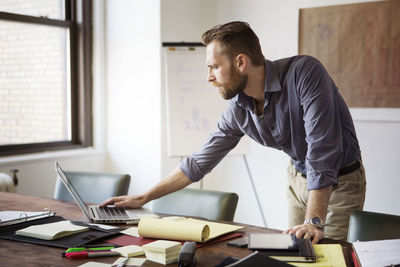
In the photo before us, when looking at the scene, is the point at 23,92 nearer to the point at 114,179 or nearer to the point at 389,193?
the point at 114,179

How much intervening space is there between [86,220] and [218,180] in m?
2.58

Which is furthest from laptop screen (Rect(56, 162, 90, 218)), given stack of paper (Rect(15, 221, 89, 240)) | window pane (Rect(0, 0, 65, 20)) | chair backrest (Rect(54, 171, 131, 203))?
window pane (Rect(0, 0, 65, 20))

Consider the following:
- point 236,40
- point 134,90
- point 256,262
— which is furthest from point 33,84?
point 256,262

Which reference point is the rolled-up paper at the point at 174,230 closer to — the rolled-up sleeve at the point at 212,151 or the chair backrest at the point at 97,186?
the rolled-up sleeve at the point at 212,151

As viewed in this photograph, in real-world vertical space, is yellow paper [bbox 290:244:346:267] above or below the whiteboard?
below

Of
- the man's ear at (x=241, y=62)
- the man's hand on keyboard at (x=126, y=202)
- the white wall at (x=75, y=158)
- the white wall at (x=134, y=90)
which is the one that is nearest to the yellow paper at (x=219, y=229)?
the man's hand on keyboard at (x=126, y=202)

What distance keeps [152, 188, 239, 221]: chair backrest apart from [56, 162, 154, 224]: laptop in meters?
0.23

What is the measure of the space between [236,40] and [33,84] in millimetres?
2696

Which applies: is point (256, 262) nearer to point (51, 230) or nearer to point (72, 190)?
point (51, 230)

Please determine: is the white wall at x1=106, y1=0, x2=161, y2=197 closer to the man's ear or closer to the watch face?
the man's ear

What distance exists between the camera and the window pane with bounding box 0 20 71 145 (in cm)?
411

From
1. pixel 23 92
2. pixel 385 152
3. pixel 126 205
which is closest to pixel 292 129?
pixel 126 205

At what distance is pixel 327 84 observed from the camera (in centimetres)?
200

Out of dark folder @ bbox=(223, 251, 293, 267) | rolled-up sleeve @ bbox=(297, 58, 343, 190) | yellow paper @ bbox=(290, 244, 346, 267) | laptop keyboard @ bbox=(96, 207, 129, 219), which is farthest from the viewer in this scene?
laptop keyboard @ bbox=(96, 207, 129, 219)
